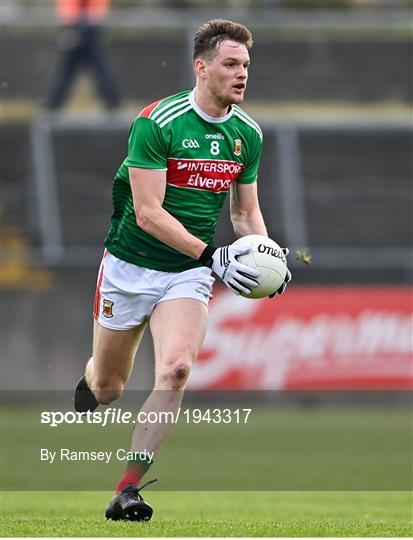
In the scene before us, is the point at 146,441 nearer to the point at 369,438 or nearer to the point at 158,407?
the point at 158,407

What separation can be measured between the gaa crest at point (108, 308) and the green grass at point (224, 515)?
1.25 metres

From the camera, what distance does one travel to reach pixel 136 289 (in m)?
8.40

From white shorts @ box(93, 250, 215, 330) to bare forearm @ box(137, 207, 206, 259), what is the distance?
33 centimetres

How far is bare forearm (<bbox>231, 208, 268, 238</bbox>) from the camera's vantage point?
859 cm

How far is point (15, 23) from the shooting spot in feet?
85.0

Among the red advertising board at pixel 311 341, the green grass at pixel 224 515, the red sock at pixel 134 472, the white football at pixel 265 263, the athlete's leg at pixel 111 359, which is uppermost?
the white football at pixel 265 263

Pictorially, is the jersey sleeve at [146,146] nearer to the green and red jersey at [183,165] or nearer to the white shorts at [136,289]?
the green and red jersey at [183,165]

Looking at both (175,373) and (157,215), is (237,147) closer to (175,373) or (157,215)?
(157,215)

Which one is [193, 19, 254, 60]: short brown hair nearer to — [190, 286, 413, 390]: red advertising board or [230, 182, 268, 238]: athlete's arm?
[230, 182, 268, 238]: athlete's arm

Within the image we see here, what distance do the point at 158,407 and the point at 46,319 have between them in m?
11.8

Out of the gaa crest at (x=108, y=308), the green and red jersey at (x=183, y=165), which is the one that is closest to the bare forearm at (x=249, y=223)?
the green and red jersey at (x=183, y=165)

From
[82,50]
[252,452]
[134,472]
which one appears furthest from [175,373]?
[82,50]

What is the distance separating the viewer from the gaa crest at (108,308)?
8547 millimetres

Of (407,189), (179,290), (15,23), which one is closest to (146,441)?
(179,290)
